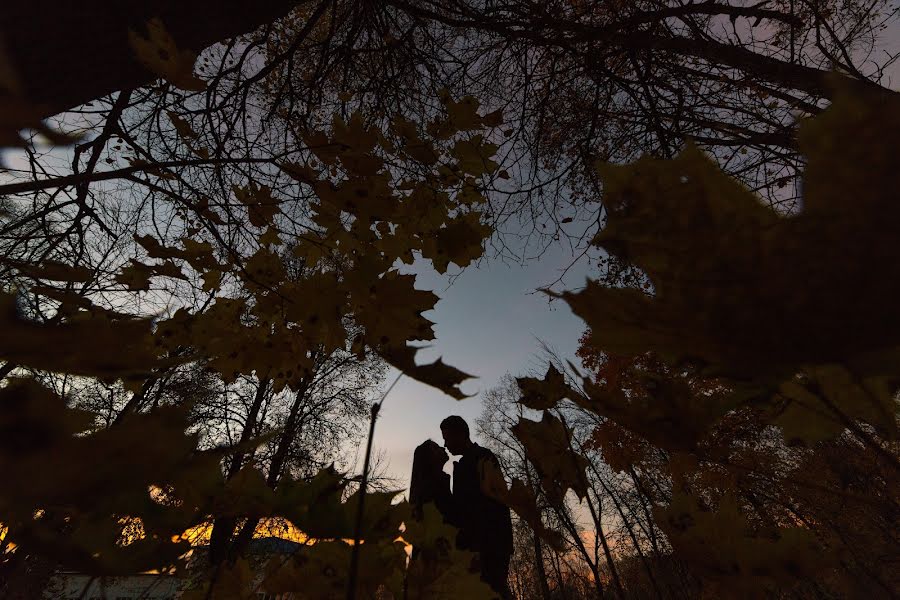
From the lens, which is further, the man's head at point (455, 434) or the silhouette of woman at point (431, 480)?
the man's head at point (455, 434)

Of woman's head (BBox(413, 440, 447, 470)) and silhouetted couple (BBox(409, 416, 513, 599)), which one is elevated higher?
woman's head (BBox(413, 440, 447, 470))

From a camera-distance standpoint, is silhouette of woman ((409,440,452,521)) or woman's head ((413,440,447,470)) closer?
silhouette of woman ((409,440,452,521))

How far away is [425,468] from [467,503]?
11.8 inches

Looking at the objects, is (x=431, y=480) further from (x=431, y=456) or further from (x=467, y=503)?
(x=467, y=503)

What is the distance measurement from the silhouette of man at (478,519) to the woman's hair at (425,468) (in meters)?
0.08

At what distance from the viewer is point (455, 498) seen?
216cm

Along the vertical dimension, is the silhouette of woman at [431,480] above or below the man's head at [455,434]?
below

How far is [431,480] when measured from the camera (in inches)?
79.7

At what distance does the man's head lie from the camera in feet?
6.91

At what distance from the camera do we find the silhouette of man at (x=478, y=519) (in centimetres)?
197

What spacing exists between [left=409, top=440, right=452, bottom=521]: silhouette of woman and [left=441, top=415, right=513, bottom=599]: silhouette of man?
0.07 metres

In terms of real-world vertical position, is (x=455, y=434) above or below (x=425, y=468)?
above

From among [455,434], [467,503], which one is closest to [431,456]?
[455,434]

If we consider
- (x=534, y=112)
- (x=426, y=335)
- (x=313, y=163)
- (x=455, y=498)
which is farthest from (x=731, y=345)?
(x=534, y=112)
